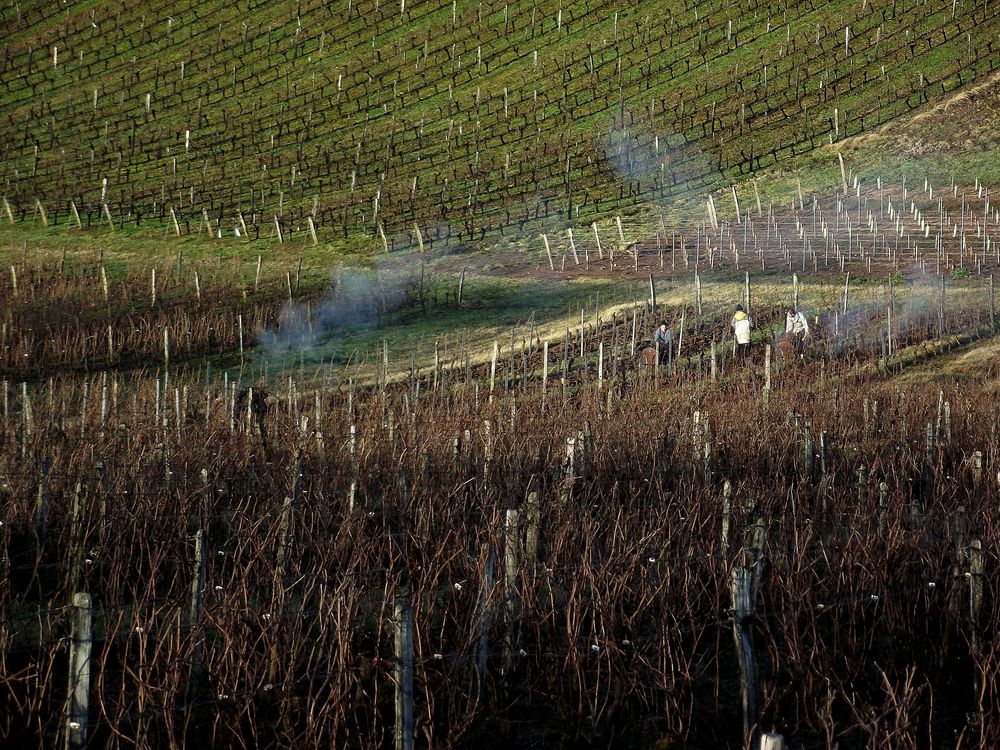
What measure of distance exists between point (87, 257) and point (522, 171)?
10608 mm

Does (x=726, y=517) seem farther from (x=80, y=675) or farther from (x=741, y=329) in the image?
(x=741, y=329)

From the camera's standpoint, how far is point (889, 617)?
6422 millimetres

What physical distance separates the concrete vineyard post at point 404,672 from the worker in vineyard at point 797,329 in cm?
1351

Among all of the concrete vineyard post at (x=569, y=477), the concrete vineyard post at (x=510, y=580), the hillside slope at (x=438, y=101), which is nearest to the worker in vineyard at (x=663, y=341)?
the concrete vineyard post at (x=569, y=477)

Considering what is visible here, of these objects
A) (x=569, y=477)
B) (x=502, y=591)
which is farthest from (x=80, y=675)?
(x=569, y=477)

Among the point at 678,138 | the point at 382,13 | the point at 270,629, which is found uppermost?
the point at 382,13

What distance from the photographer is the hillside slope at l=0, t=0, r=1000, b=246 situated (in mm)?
31969

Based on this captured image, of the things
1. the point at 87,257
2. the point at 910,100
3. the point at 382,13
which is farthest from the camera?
the point at 382,13

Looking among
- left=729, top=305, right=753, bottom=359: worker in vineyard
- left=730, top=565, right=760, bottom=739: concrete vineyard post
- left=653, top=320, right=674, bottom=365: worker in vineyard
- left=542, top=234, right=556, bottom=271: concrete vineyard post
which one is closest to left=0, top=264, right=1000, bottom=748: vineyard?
left=730, top=565, right=760, bottom=739: concrete vineyard post

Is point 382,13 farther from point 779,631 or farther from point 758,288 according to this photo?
point 779,631

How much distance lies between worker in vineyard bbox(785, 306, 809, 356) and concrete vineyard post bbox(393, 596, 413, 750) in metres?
13.5

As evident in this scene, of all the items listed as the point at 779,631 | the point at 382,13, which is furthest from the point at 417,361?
the point at 382,13

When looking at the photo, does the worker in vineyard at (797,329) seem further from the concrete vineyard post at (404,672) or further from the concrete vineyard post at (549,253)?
the concrete vineyard post at (404,672)

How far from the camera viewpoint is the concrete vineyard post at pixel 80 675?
184 inches
